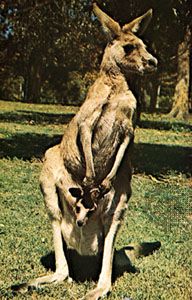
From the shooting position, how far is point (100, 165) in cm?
405

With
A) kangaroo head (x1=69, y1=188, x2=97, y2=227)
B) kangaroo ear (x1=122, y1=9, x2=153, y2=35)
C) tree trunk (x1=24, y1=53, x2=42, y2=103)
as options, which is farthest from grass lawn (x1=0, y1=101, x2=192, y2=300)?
tree trunk (x1=24, y1=53, x2=42, y2=103)

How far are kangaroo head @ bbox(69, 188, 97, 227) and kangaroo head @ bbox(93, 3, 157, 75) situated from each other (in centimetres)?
91

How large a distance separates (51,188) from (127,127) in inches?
29.0

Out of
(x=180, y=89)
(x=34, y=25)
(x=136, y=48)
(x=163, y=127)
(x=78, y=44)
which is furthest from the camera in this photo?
(x=78, y=44)

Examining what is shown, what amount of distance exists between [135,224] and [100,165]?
267 centimetres

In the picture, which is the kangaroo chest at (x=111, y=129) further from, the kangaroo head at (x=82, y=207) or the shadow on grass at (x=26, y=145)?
the shadow on grass at (x=26, y=145)

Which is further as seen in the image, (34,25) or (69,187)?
(34,25)

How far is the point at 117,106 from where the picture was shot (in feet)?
13.0

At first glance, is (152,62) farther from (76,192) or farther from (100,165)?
(76,192)

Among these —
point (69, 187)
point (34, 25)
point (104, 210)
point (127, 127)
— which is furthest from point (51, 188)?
point (34, 25)

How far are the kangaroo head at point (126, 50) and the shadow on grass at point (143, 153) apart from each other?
6.07 m

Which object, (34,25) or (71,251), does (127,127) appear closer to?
(71,251)

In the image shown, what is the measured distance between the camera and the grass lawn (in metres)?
4.22

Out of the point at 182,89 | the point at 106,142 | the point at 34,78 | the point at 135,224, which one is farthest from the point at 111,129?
the point at 34,78
